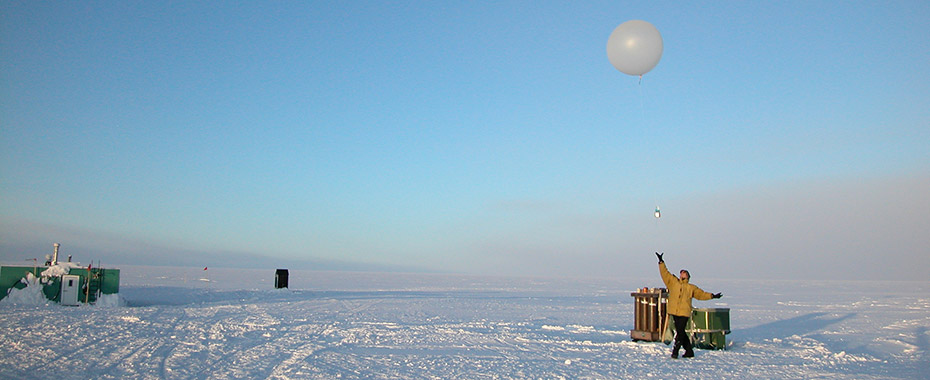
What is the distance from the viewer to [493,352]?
36.1 feet

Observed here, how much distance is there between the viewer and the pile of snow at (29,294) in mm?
18203

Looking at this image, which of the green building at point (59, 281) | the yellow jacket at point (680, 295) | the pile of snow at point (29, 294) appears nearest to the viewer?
the yellow jacket at point (680, 295)

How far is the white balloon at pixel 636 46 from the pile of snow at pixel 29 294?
17.4 m

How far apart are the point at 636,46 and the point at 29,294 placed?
60.1ft

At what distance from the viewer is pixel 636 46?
1228 cm

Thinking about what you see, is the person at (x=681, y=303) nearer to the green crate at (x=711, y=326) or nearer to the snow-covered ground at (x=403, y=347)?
the snow-covered ground at (x=403, y=347)

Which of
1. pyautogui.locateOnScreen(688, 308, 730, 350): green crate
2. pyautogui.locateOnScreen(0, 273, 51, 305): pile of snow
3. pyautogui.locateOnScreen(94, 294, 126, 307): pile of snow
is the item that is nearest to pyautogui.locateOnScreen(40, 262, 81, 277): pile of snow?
pyautogui.locateOnScreen(0, 273, 51, 305): pile of snow

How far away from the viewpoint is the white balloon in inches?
484

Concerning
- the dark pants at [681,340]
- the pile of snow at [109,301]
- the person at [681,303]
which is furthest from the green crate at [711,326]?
the pile of snow at [109,301]

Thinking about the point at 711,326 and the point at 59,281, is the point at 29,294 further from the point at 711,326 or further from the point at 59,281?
the point at 711,326

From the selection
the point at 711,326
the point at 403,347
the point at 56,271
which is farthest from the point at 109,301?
the point at 711,326

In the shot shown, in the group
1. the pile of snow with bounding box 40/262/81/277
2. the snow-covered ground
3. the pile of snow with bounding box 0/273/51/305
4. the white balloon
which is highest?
the white balloon

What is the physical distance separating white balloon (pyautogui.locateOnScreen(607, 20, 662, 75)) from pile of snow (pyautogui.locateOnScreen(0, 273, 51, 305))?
17411 millimetres

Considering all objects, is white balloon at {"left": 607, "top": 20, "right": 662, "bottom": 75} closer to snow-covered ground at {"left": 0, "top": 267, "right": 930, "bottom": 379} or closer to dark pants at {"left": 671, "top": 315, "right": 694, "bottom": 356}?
dark pants at {"left": 671, "top": 315, "right": 694, "bottom": 356}
